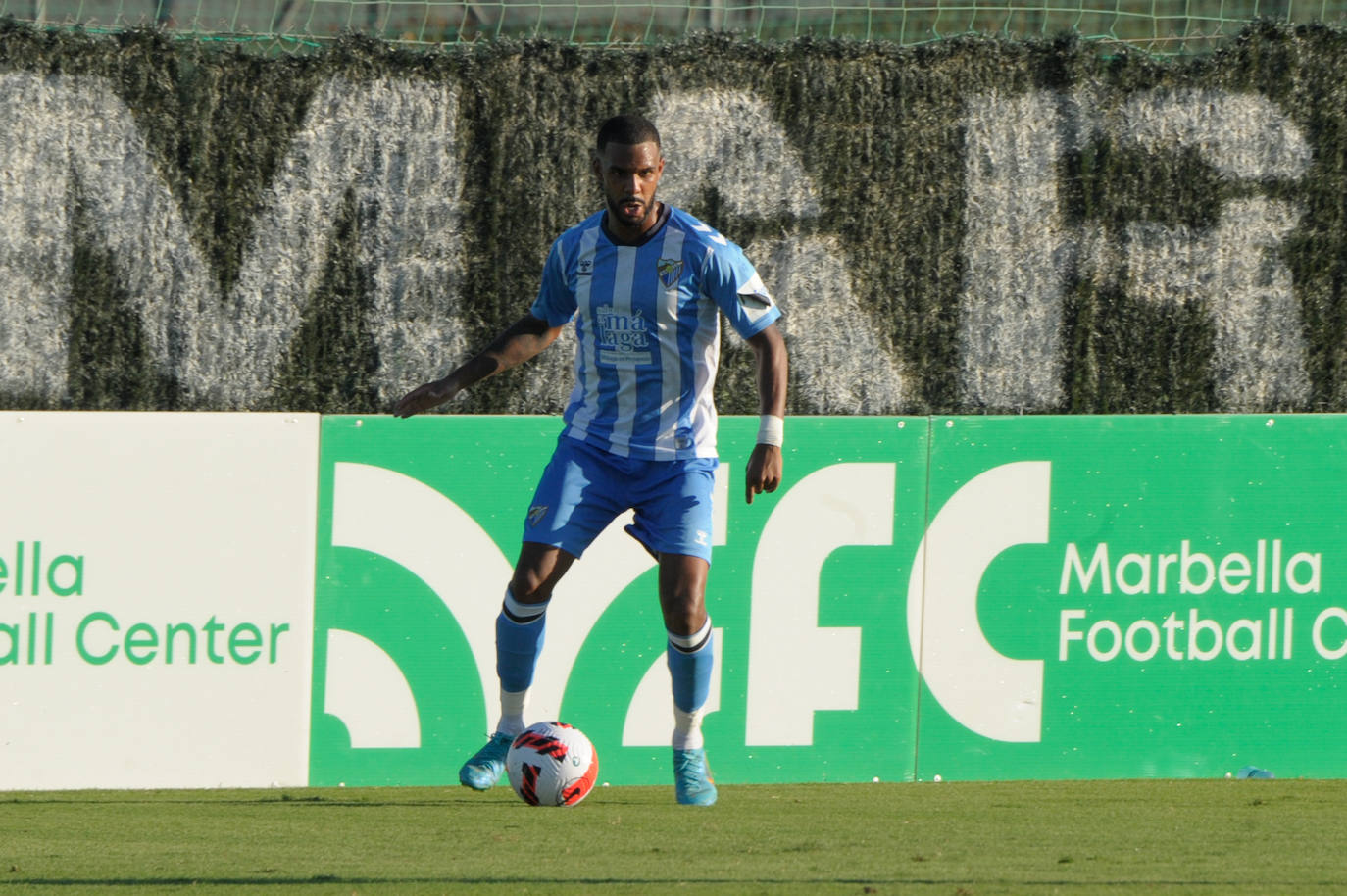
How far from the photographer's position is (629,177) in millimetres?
5020

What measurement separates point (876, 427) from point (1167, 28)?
8.03 feet

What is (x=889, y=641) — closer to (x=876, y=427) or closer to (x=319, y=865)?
(x=876, y=427)

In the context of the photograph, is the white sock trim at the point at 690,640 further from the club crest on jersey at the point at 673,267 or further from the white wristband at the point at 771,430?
the club crest on jersey at the point at 673,267

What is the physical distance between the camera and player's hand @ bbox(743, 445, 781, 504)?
4930 mm

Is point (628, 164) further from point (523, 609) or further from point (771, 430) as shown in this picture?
point (523, 609)

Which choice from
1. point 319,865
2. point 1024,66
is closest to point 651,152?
point 319,865

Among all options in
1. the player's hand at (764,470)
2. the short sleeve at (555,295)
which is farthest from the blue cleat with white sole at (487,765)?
the short sleeve at (555,295)

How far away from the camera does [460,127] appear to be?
6969mm

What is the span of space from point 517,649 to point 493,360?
92 centimetres

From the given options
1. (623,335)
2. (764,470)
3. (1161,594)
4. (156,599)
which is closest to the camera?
(764,470)

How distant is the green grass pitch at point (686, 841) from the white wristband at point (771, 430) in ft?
3.60

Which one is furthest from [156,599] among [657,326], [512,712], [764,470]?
[764,470]

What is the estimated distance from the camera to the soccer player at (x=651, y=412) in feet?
17.0

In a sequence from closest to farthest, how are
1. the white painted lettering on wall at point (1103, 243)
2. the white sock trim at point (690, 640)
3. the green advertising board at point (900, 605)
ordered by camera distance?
the white sock trim at point (690, 640) → the green advertising board at point (900, 605) → the white painted lettering on wall at point (1103, 243)
